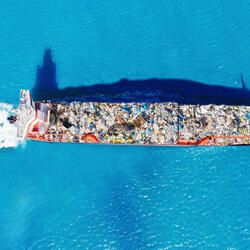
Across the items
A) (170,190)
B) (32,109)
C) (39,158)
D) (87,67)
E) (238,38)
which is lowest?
(170,190)

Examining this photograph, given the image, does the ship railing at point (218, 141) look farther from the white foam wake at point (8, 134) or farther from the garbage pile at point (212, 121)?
the white foam wake at point (8, 134)

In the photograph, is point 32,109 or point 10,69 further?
point 10,69

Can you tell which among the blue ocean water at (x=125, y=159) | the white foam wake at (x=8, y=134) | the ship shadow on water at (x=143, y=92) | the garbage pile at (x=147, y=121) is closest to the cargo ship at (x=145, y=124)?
the garbage pile at (x=147, y=121)

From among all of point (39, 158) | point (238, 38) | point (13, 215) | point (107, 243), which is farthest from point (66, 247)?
point (238, 38)

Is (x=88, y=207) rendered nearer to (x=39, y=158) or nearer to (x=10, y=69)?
(x=39, y=158)

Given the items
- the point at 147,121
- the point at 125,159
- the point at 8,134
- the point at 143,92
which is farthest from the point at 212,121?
the point at 8,134

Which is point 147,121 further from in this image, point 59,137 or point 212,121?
point 59,137
